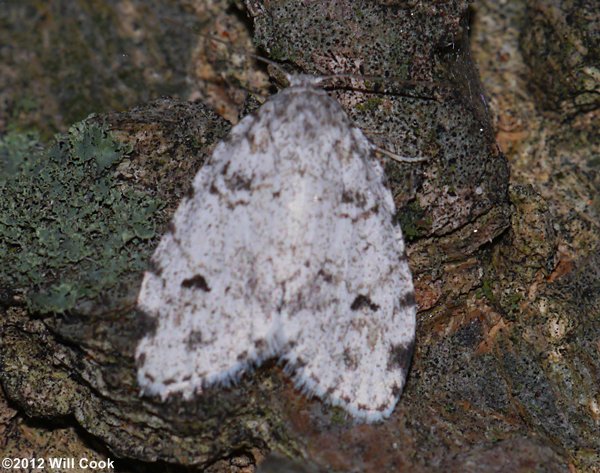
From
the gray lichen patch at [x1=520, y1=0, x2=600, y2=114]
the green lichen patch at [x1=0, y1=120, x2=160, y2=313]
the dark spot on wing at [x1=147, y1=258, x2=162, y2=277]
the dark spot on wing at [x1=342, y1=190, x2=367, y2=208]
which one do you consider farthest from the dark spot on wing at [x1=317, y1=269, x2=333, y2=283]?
the gray lichen patch at [x1=520, y1=0, x2=600, y2=114]

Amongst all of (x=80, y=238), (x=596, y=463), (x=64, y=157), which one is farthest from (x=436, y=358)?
(x=64, y=157)

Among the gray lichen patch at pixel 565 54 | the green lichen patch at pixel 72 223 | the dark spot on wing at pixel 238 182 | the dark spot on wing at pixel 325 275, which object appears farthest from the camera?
the gray lichen patch at pixel 565 54

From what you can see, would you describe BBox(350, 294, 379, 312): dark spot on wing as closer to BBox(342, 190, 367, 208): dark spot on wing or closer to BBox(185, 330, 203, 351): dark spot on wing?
BBox(342, 190, 367, 208): dark spot on wing

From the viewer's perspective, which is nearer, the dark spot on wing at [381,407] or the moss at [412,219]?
the dark spot on wing at [381,407]

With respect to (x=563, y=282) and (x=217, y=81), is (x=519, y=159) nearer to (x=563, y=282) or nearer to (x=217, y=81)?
(x=563, y=282)

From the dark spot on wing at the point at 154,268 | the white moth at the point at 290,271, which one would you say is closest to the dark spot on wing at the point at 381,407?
the white moth at the point at 290,271

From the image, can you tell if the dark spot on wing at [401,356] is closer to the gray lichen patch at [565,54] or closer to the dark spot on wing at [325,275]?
the dark spot on wing at [325,275]

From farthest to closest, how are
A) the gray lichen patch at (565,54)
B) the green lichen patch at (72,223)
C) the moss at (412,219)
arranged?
1. the gray lichen patch at (565,54)
2. the moss at (412,219)
3. the green lichen patch at (72,223)
